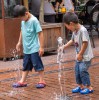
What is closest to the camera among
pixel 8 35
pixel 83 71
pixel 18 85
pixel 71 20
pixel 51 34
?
pixel 71 20

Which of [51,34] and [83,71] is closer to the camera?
[83,71]

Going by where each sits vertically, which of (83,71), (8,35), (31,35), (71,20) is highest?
(71,20)

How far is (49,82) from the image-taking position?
655cm

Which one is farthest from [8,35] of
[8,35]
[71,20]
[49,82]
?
[71,20]

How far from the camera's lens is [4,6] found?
8.93m

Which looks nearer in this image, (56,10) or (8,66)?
(8,66)

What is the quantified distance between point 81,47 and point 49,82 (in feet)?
4.31

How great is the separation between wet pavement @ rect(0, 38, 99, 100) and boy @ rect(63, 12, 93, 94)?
25cm

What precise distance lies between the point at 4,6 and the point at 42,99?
13.3 ft

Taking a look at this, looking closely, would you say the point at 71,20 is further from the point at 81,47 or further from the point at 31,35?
the point at 31,35

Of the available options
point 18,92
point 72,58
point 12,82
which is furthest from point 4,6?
point 18,92

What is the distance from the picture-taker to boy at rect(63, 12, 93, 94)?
5.45 m

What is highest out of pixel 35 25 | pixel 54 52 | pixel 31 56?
pixel 35 25

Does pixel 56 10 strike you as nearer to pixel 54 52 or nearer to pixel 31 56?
pixel 54 52
